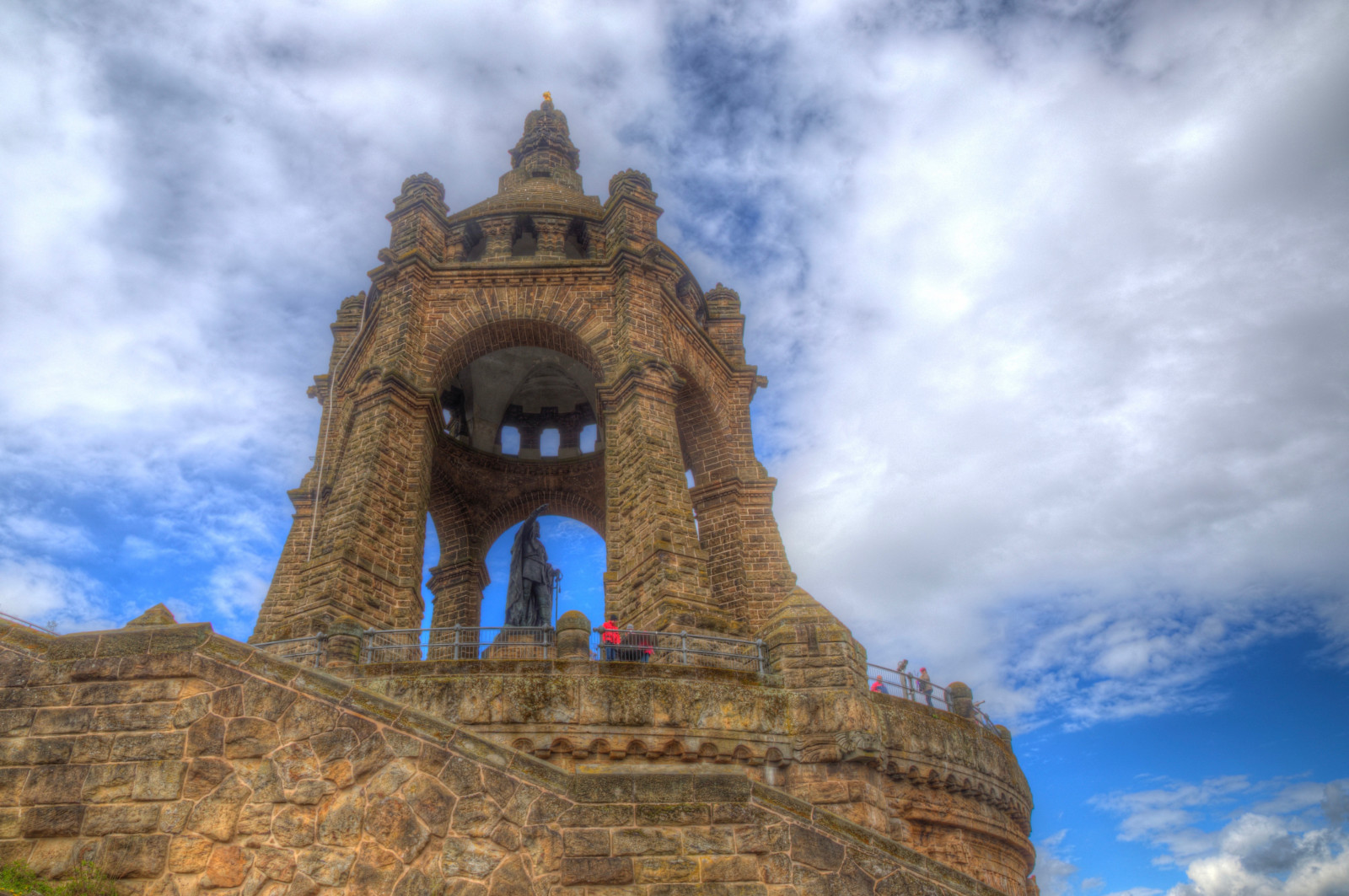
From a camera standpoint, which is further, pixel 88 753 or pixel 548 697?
pixel 548 697

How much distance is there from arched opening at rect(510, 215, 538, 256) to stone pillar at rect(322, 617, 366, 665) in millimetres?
10332

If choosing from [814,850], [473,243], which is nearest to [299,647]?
[814,850]

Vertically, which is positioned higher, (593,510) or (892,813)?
(593,510)

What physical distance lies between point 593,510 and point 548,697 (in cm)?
1325

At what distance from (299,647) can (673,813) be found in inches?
291

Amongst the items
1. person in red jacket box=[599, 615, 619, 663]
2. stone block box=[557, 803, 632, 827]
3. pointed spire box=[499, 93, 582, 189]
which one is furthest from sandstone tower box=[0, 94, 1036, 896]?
pointed spire box=[499, 93, 582, 189]

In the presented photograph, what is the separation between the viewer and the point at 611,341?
650 inches

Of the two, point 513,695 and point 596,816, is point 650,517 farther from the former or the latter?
point 596,816

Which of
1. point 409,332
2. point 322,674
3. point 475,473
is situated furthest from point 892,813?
point 475,473

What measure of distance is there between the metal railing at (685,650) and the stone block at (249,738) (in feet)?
15.2

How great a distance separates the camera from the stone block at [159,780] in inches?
234

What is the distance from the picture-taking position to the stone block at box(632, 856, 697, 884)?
580cm

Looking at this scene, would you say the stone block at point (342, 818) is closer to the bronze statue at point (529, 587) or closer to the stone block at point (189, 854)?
the stone block at point (189, 854)

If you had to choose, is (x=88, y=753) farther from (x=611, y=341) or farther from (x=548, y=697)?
(x=611, y=341)
